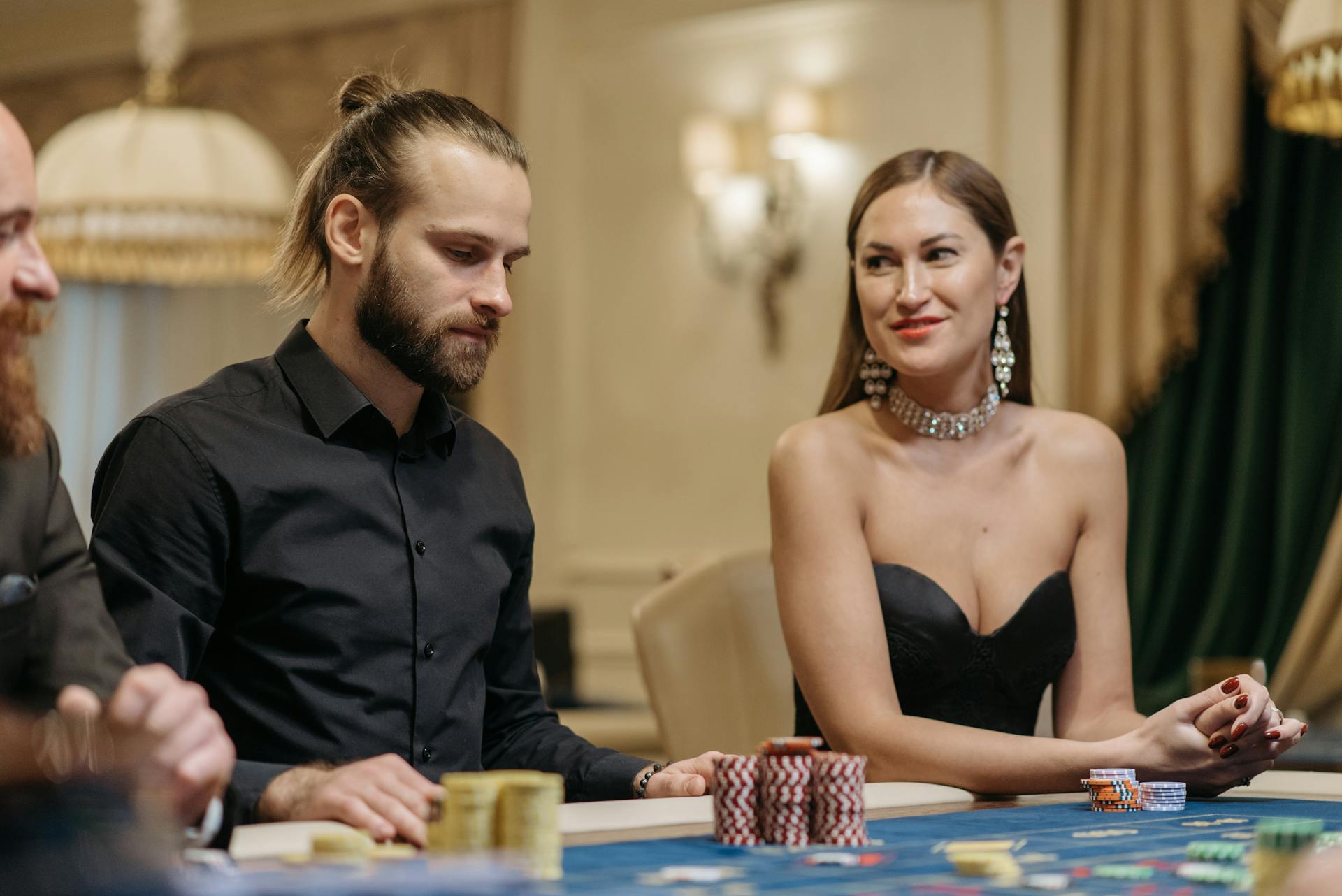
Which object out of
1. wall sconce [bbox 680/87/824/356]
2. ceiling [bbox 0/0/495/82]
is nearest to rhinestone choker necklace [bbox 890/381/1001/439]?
wall sconce [bbox 680/87/824/356]

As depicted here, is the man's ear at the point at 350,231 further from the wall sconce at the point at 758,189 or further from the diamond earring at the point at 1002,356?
the wall sconce at the point at 758,189

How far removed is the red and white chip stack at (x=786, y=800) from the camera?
1396 millimetres

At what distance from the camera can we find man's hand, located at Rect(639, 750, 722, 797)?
70.4 inches

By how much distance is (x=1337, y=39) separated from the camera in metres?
3.29

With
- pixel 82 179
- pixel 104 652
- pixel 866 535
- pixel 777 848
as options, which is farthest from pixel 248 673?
pixel 82 179

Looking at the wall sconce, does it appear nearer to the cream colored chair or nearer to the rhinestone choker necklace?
the cream colored chair

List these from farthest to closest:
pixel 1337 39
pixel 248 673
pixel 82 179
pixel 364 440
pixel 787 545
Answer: pixel 82 179
pixel 1337 39
pixel 787 545
pixel 364 440
pixel 248 673

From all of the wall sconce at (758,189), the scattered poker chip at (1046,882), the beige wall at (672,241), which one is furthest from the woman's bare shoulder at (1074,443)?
the wall sconce at (758,189)

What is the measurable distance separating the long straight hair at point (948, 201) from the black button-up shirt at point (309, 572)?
2.82 ft

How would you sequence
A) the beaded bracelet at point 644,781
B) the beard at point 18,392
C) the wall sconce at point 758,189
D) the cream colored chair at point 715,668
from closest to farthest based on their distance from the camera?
the beard at point 18,392 < the beaded bracelet at point 644,781 < the cream colored chair at point 715,668 < the wall sconce at point 758,189

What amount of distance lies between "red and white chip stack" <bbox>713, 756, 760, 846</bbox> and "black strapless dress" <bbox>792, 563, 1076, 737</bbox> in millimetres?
1090

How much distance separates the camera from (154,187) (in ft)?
15.3

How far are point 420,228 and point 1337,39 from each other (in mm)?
2270

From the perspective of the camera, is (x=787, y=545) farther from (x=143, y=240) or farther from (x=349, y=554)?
(x=143, y=240)
